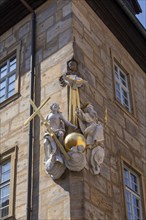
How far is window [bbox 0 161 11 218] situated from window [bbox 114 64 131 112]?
3.18 meters

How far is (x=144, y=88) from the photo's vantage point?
14531 mm

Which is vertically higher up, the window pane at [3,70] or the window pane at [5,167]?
the window pane at [3,70]

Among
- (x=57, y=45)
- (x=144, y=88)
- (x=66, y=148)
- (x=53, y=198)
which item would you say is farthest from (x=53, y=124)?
(x=144, y=88)

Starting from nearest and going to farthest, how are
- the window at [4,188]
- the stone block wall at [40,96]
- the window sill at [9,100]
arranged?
the stone block wall at [40,96] → the window at [4,188] → the window sill at [9,100]

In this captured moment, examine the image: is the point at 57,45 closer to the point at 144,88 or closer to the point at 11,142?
the point at 11,142

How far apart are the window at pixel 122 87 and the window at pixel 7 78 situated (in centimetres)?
238

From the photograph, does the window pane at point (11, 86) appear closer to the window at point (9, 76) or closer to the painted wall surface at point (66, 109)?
the window at point (9, 76)

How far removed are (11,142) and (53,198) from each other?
2071 mm

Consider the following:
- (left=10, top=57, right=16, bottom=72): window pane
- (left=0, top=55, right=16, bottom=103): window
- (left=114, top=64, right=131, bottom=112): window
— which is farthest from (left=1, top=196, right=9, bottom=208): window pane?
(left=114, top=64, right=131, bottom=112): window

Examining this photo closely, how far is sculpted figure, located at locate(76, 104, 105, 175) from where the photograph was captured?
9852mm

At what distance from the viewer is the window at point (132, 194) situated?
36.2ft

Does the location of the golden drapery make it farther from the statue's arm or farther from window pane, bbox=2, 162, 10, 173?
window pane, bbox=2, 162, 10, 173

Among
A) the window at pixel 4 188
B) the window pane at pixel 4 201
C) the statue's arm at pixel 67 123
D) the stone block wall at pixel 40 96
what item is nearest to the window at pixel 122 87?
the stone block wall at pixel 40 96

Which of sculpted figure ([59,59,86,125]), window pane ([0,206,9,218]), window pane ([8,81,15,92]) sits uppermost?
window pane ([8,81,15,92])
